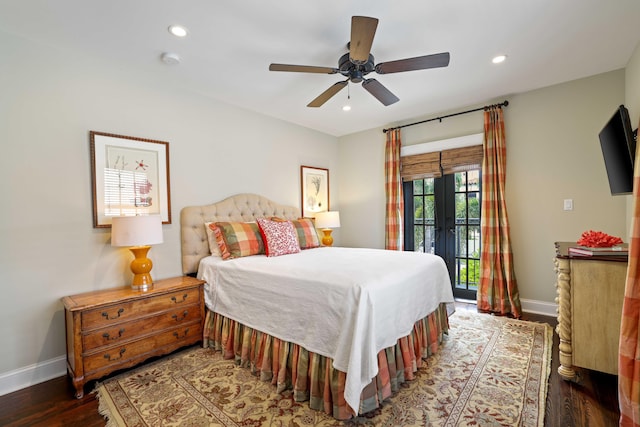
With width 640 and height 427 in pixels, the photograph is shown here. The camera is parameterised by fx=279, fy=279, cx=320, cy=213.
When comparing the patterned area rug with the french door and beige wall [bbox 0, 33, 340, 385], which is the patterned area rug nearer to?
beige wall [bbox 0, 33, 340, 385]

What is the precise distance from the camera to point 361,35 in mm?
1714

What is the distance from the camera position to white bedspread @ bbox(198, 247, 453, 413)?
162 cm

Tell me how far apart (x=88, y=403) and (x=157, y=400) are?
0.47 m

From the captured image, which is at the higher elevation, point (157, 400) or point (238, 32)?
point (238, 32)

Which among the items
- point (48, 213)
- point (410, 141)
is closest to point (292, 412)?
point (48, 213)

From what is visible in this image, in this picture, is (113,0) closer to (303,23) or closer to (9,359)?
(303,23)

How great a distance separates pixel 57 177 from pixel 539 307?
198 inches

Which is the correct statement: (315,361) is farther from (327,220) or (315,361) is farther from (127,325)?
(327,220)

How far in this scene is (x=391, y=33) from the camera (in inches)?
84.8

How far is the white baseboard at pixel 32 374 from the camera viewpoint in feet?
6.64

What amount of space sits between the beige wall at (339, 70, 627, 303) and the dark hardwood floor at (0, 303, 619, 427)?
1553mm

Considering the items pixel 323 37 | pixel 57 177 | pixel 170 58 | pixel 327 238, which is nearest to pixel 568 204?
pixel 327 238

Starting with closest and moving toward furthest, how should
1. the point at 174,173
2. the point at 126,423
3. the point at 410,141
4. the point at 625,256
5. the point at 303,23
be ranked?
the point at 126,423 < the point at 625,256 < the point at 303,23 < the point at 174,173 < the point at 410,141

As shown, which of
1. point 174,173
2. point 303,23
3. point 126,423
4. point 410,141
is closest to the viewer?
point 126,423
